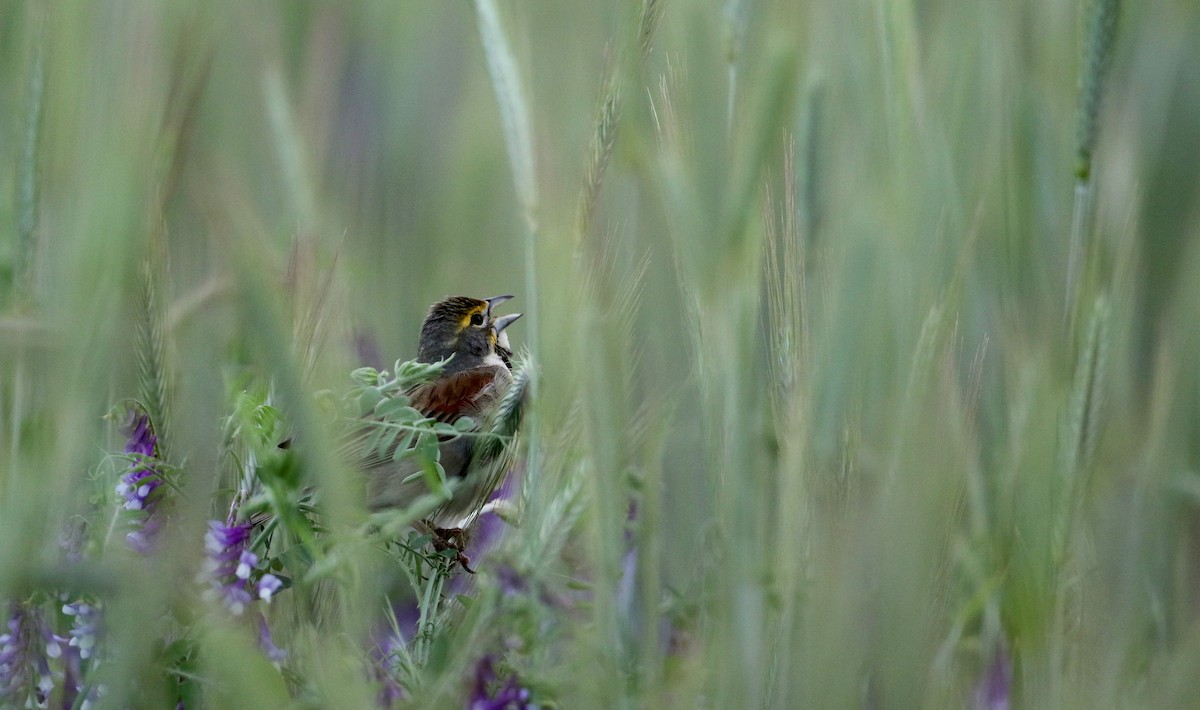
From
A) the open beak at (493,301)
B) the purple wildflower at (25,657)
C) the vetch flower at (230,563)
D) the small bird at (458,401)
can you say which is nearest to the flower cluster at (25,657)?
the purple wildflower at (25,657)

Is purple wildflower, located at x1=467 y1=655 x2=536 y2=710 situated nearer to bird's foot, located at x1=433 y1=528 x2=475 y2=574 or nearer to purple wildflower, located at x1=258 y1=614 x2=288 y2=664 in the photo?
purple wildflower, located at x1=258 y1=614 x2=288 y2=664

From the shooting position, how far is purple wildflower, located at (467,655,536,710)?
0.98 meters

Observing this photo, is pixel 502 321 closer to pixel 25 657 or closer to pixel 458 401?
pixel 458 401

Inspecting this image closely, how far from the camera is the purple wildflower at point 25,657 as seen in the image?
97 centimetres

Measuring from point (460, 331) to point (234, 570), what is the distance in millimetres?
1274

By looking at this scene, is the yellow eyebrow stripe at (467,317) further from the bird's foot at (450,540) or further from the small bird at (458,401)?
the bird's foot at (450,540)

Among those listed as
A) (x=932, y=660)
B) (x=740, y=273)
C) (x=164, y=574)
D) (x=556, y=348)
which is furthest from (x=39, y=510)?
(x=932, y=660)

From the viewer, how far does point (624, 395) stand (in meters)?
0.86

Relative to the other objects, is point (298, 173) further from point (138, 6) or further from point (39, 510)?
point (39, 510)

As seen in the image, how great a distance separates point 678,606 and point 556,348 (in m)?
0.30

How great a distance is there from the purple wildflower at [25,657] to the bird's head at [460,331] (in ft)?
3.99

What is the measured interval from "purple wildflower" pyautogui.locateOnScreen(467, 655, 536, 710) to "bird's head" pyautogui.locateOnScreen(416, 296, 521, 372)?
1.23 meters

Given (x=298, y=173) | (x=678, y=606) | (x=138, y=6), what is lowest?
(x=678, y=606)

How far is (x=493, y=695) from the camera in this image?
100 centimetres
